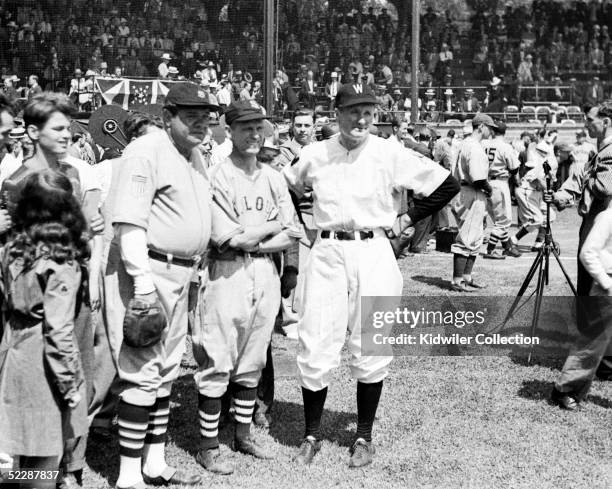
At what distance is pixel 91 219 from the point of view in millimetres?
4621

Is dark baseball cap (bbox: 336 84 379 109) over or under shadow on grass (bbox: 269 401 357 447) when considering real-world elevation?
over

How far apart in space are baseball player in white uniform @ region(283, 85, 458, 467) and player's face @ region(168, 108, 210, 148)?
844mm

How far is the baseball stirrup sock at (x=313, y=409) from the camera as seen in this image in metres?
5.02

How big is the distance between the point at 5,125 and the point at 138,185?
849 millimetres

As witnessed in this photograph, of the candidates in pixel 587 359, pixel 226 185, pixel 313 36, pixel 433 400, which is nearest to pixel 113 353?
pixel 226 185

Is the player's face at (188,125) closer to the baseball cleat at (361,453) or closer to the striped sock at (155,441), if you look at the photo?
the striped sock at (155,441)

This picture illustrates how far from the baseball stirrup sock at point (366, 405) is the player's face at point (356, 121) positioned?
56.1 inches

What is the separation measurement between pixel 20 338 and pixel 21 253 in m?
0.39

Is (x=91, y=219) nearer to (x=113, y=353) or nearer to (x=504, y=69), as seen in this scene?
(x=113, y=353)

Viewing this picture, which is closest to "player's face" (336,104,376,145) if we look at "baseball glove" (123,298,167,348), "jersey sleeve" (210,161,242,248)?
"jersey sleeve" (210,161,242,248)

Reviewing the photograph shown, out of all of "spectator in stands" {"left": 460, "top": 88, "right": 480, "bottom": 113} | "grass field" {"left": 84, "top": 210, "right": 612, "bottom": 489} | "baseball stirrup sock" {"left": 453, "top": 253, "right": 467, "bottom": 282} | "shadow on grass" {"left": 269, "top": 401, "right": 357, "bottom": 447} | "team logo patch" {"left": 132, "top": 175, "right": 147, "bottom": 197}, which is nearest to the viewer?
"team logo patch" {"left": 132, "top": 175, "right": 147, "bottom": 197}

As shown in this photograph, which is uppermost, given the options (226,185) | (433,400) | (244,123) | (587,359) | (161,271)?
(244,123)

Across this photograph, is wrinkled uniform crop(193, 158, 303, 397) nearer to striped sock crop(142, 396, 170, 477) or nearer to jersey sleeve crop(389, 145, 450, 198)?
striped sock crop(142, 396, 170, 477)

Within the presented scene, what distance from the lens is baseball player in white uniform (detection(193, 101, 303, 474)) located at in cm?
480
